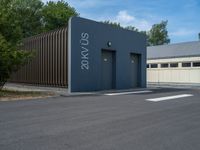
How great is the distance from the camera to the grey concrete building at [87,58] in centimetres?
1877

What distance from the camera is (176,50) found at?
33906 mm

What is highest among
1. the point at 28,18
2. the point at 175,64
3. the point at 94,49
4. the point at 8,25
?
the point at 28,18

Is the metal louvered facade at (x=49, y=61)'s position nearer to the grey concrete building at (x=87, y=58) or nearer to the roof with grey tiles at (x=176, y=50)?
the grey concrete building at (x=87, y=58)

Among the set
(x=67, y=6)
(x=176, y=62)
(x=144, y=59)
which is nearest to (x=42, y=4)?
(x=67, y=6)

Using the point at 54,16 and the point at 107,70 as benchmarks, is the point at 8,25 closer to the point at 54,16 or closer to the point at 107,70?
the point at 107,70

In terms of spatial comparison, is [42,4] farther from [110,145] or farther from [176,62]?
[110,145]

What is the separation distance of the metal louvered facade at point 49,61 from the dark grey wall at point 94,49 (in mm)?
759

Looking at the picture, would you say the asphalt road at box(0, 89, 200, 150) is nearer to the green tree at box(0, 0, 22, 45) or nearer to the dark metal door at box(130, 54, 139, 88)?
the green tree at box(0, 0, 22, 45)

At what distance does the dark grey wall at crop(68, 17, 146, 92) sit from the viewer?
61.0ft

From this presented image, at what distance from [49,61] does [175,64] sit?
16.4 m

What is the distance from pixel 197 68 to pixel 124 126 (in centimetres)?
2437

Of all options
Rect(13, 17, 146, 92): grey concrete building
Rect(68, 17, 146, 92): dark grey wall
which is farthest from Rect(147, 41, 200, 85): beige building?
Rect(68, 17, 146, 92): dark grey wall

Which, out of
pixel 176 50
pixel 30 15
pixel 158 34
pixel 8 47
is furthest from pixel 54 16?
pixel 158 34

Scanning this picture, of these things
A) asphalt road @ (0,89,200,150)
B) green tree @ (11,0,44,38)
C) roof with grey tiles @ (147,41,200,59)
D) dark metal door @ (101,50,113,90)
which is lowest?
asphalt road @ (0,89,200,150)
